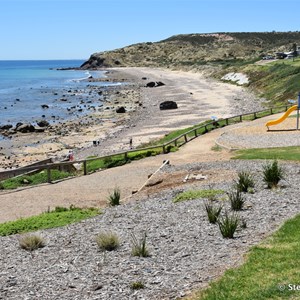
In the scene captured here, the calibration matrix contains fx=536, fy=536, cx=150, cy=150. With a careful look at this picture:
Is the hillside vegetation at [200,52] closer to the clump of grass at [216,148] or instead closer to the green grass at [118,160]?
the clump of grass at [216,148]

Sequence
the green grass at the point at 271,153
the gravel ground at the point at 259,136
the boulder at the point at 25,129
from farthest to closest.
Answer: the boulder at the point at 25,129 → the gravel ground at the point at 259,136 → the green grass at the point at 271,153

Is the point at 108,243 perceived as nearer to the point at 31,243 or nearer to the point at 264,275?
the point at 31,243

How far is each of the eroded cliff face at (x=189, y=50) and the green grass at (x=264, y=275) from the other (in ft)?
481

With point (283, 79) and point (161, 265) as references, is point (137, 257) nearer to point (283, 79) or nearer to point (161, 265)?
point (161, 265)

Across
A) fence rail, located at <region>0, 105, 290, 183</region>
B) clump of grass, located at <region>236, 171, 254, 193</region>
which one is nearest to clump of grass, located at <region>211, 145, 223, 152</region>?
fence rail, located at <region>0, 105, 290, 183</region>

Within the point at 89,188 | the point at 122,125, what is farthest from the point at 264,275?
the point at 122,125

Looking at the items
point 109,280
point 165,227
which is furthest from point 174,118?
point 109,280

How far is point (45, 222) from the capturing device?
1376cm

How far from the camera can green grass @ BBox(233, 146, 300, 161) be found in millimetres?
20922

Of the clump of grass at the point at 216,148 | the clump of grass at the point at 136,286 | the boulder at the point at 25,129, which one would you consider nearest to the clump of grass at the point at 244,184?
the clump of grass at the point at 136,286

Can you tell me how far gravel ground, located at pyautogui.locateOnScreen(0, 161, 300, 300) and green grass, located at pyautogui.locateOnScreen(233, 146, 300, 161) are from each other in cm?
666

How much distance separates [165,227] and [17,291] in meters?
4.17

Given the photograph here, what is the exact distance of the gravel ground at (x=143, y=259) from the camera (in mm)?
8336

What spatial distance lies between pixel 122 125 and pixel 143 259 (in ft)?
118
